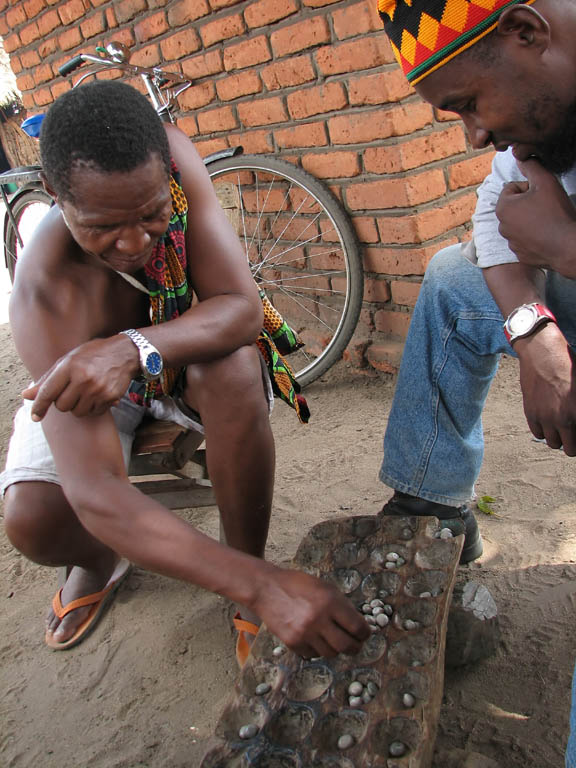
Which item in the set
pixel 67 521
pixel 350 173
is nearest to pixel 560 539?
pixel 67 521

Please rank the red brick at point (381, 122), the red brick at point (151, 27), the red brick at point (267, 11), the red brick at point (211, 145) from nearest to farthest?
1. the red brick at point (381, 122)
2. the red brick at point (267, 11)
3. the red brick at point (151, 27)
4. the red brick at point (211, 145)

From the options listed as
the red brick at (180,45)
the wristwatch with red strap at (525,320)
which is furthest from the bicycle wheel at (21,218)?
the wristwatch with red strap at (525,320)

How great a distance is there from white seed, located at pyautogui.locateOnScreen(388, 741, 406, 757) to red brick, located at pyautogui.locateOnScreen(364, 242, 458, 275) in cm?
223

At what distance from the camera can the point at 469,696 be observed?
5.68ft

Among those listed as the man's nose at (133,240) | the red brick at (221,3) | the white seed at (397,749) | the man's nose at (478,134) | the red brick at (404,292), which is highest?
the red brick at (221,3)

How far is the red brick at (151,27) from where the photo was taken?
12.0 feet

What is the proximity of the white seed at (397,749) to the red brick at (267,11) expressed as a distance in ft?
9.74

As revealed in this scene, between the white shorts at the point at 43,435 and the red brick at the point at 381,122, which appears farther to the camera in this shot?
the red brick at the point at 381,122

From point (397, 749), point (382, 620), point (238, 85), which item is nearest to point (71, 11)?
point (238, 85)

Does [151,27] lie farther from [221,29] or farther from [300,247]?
[300,247]

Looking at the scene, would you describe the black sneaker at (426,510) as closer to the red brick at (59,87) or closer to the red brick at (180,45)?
the red brick at (180,45)

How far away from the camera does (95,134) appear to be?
1.48 m

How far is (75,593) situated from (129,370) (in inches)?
40.5

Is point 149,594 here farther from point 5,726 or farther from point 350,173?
point 350,173
